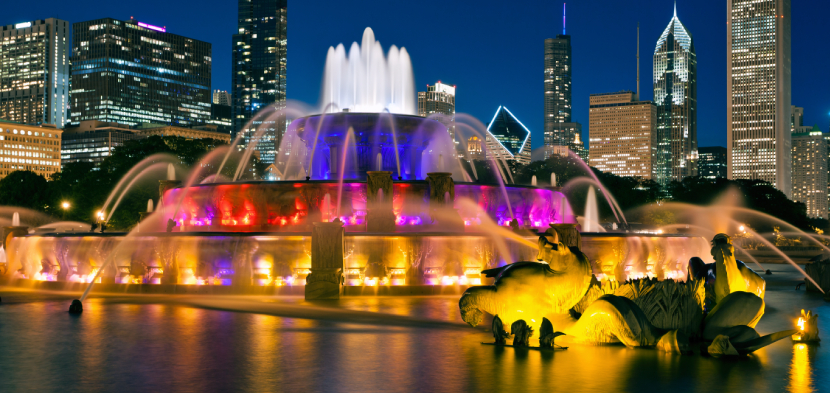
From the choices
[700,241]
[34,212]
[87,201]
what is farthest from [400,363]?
[34,212]

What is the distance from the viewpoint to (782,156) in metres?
195

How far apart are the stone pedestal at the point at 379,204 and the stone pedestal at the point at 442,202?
159 centimetres

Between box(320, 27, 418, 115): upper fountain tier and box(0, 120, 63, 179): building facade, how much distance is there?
5899 inches

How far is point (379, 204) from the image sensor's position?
25.5m

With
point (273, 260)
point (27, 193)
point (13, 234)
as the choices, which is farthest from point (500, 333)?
point (27, 193)

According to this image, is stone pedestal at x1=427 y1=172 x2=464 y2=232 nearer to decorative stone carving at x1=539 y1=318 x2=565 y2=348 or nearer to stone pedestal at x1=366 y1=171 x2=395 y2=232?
stone pedestal at x1=366 y1=171 x2=395 y2=232

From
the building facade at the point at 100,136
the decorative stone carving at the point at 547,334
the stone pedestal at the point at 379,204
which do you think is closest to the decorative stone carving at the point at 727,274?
the decorative stone carving at the point at 547,334

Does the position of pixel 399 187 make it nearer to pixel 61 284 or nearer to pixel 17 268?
pixel 61 284

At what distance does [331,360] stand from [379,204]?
15111 millimetres

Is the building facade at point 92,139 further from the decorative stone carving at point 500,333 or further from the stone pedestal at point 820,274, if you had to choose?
the decorative stone carving at point 500,333

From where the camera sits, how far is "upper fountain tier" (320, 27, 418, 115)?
3722 centimetres

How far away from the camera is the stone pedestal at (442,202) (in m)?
26.3

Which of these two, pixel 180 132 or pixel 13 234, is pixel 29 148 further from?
pixel 13 234

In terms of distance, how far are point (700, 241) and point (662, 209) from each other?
160 feet
